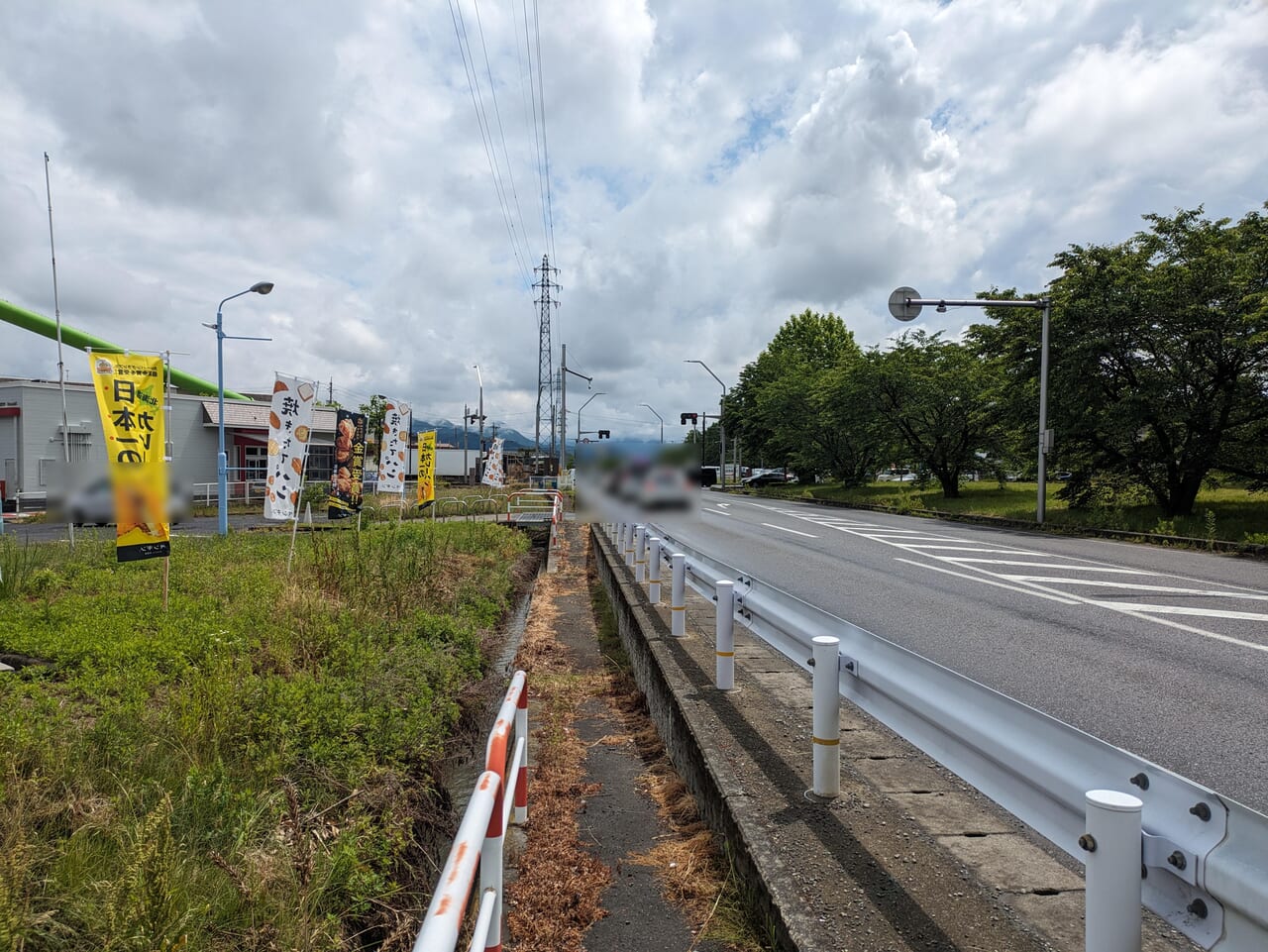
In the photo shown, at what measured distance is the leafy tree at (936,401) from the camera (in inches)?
1171

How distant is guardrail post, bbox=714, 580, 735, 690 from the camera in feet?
16.3

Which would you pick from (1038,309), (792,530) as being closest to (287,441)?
(792,530)

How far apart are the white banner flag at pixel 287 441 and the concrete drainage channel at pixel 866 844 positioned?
11.5m

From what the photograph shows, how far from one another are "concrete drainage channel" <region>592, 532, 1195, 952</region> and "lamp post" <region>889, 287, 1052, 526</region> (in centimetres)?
1420

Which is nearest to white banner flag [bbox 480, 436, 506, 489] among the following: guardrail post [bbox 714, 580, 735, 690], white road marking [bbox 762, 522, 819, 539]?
white road marking [bbox 762, 522, 819, 539]

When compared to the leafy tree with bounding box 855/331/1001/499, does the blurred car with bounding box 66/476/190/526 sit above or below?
below

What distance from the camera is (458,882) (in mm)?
1605

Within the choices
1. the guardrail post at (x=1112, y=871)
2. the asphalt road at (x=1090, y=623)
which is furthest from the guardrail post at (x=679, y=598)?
the guardrail post at (x=1112, y=871)

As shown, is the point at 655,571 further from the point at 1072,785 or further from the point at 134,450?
the point at 1072,785

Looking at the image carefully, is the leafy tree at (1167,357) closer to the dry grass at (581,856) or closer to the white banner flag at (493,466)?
the dry grass at (581,856)

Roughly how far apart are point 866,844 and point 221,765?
10.9 ft

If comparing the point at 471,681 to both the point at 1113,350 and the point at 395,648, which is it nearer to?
the point at 395,648

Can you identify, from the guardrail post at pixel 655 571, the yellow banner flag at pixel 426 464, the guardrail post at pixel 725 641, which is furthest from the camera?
the yellow banner flag at pixel 426 464

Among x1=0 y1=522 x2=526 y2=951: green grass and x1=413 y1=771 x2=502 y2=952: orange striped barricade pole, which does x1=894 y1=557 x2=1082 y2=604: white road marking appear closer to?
x1=0 y1=522 x2=526 y2=951: green grass
